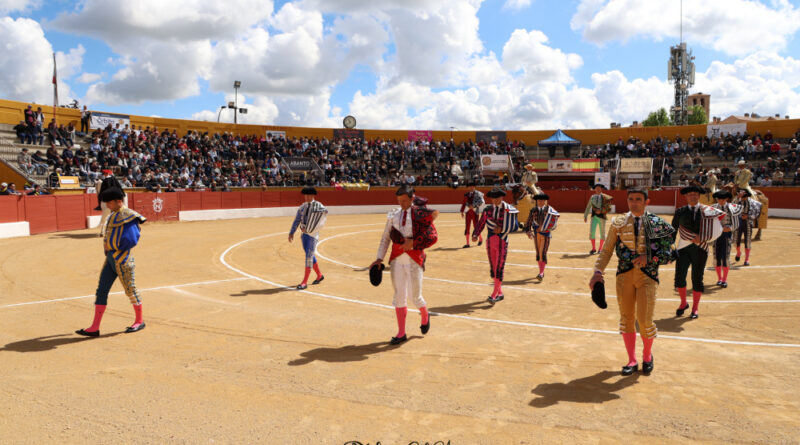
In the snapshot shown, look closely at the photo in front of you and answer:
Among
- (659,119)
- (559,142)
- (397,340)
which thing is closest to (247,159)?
(559,142)

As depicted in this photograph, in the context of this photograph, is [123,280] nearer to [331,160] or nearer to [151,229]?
[151,229]

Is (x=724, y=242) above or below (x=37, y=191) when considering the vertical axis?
below

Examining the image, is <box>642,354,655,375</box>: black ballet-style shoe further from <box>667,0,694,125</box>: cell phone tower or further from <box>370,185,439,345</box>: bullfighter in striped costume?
<box>667,0,694,125</box>: cell phone tower

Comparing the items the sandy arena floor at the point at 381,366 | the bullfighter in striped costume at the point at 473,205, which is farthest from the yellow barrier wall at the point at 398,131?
the bullfighter in striped costume at the point at 473,205

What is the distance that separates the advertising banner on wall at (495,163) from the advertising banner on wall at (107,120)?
24.7m

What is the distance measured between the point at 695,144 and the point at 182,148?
35723 millimetres

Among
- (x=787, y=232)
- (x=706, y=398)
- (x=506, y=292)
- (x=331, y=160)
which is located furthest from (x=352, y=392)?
(x=331, y=160)

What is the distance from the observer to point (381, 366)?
5.52 m

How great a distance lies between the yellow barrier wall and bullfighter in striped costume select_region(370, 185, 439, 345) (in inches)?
1157

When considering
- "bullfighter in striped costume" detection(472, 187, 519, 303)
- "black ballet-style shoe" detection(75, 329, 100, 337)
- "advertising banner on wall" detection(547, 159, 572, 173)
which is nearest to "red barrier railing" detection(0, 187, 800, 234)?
"advertising banner on wall" detection(547, 159, 572, 173)

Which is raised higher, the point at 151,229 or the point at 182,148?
the point at 182,148

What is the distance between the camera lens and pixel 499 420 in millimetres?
4191

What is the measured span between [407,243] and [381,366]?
1491 millimetres

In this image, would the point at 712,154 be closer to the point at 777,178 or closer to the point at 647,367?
the point at 777,178
